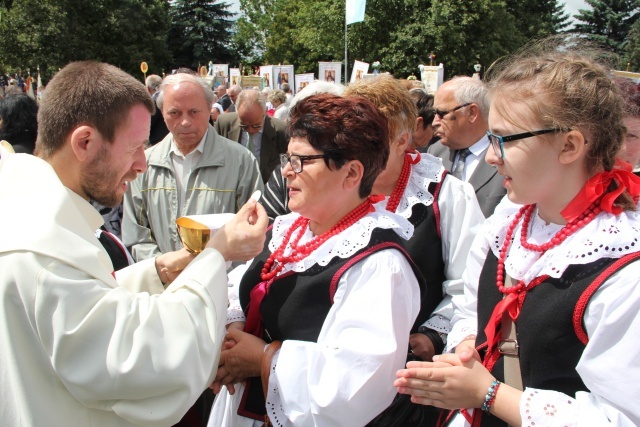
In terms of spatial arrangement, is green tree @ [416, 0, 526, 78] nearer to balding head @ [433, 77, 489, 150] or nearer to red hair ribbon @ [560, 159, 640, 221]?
balding head @ [433, 77, 489, 150]

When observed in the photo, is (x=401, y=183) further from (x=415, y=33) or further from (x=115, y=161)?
(x=415, y=33)

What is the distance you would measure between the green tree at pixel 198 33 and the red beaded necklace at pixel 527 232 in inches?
1942

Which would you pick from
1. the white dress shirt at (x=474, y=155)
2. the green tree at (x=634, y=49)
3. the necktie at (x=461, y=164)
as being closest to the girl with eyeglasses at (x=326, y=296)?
the white dress shirt at (x=474, y=155)

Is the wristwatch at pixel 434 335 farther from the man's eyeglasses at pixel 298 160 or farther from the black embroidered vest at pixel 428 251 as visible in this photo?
the man's eyeglasses at pixel 298 160

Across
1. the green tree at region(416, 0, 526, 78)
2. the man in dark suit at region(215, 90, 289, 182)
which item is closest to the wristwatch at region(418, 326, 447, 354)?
the man in dark suit at region(215, 90, 289, 182)

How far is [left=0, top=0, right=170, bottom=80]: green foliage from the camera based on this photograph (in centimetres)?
3136

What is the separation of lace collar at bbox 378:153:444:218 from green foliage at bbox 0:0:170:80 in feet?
105

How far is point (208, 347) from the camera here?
158cm

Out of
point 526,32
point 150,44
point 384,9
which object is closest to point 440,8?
point 384,9

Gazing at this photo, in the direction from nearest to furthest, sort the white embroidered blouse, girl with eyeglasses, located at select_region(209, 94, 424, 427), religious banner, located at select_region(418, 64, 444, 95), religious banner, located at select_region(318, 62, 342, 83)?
the white embroidered blouse
girl with eyeglasses, located at select_region(209, 94, 424, 427)
religious banner, located at select_region(418, 64, 444, 95)
religious banner, located at select_region(318, 62, 342, 83)

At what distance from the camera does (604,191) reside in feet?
5.35

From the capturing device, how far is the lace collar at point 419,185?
2564mm

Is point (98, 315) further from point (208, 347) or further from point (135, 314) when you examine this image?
point (208, 347)

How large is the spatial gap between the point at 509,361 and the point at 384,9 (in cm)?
3361
